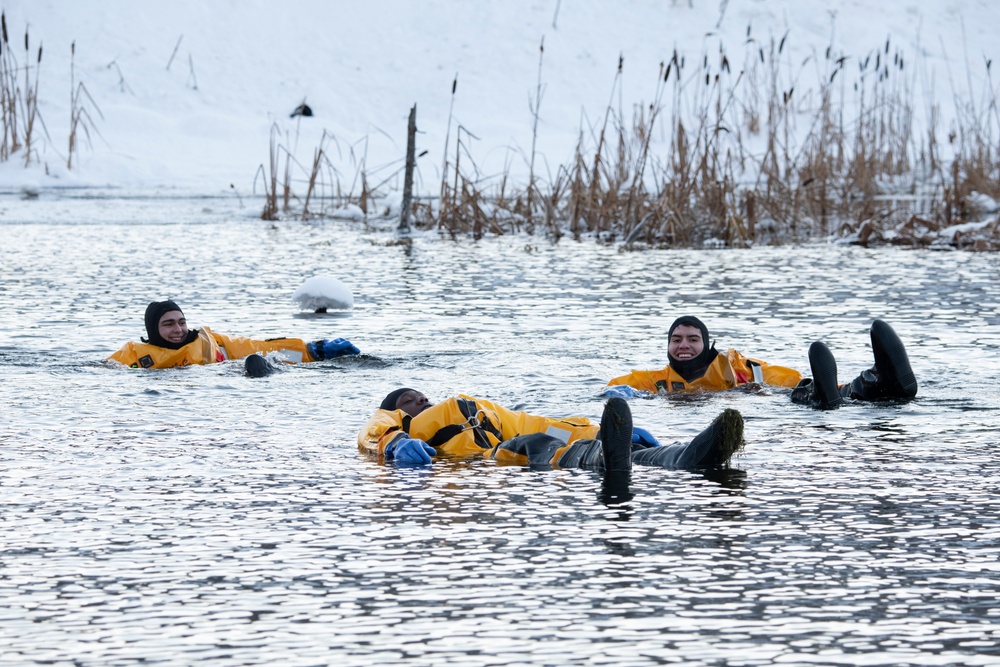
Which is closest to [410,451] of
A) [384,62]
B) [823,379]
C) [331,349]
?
[823,379]

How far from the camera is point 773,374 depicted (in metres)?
7.88

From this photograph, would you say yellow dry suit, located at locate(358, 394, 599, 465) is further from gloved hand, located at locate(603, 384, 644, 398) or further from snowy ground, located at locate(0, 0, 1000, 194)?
snowy ground, located at locate(0, 0, 1000, 194)

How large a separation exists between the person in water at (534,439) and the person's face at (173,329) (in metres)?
2.72

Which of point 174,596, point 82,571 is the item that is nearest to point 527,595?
point 174,596

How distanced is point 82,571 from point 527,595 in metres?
1.29

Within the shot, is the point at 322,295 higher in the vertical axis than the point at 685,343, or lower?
higher

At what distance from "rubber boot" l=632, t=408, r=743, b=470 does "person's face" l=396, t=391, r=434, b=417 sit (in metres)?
1.35

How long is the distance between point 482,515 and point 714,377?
3.39 metres

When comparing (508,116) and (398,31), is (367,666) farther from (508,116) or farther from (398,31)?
(398,31)

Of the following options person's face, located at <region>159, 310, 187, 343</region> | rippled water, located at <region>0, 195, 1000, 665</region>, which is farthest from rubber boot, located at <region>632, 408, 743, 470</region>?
person's face, located at <region>159, 310, 187, 343</region>

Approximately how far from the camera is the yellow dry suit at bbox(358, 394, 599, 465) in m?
6.13

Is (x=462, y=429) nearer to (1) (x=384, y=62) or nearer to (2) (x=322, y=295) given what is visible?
(2) (x=322, y=295)

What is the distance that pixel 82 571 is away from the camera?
13.8 feet

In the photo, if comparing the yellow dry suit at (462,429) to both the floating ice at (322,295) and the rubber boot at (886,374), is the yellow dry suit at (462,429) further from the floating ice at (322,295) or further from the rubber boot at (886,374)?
the floating ice at (322,295)
